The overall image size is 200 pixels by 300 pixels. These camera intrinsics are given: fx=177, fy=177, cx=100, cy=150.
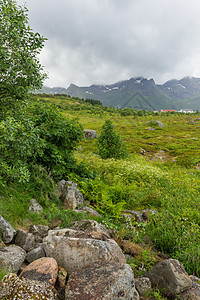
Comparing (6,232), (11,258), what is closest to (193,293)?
(11,258)

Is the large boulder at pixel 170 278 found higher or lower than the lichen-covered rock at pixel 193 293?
higher

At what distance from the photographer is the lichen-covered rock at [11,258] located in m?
3.37

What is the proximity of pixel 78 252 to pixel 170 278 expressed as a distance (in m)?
2.01

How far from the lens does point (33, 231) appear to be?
15.6ft

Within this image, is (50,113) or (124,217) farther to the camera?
(50,113)

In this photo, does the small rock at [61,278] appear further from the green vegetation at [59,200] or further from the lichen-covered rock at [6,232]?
the green vegetation at [59,200]

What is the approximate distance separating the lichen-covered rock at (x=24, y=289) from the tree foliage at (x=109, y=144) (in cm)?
1532

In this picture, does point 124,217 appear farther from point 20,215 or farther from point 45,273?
point 45,273

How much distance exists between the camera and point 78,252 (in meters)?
3.70

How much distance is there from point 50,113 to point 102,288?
738 centimetres

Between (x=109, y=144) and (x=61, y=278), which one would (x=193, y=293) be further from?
(x=109, y=144)

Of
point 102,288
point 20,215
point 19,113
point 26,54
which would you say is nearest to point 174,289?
point 102,288

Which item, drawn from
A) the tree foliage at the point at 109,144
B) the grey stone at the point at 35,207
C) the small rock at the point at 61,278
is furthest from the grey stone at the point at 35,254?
the tree foliage at the point at 109,144

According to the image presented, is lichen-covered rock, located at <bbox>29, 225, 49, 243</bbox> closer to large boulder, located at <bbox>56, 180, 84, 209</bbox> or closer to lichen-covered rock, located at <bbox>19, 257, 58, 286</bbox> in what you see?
lichen-covered rock, located at <bbox>19, 257, 58, 286</bbox>
